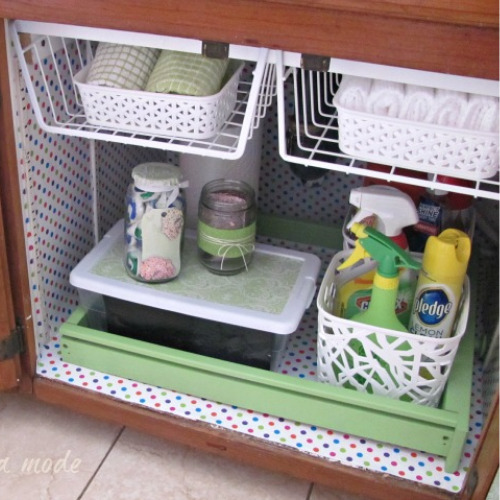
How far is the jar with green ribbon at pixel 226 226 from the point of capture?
1.21 meters

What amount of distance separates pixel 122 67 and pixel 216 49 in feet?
0.58

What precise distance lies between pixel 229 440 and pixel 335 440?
0.17 m

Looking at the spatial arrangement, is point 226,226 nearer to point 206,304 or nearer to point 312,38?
point 206,304

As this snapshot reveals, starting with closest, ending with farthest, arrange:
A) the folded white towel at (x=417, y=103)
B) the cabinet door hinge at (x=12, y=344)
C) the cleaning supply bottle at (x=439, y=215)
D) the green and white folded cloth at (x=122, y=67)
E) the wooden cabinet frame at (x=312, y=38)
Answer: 1. the wooden cabinet frame at (x=312, y=38)
2. the folded white towel at (x=417, y=103)
3. the green and white folded cloth at (x=122, y=67)
4. the cabinet door hinge at (x=12, y=344)
5. the cleaning supply bottle at (x=439, y=215)

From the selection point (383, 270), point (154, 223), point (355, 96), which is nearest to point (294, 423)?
point (383, 270)

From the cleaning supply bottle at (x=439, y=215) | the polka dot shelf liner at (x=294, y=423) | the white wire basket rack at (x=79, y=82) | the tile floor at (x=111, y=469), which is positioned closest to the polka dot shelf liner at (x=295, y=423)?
the polka dot shelf liner at (x=294, y=423)

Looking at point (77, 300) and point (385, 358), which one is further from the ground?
point (385, 358)

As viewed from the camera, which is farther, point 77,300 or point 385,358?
point 77,300

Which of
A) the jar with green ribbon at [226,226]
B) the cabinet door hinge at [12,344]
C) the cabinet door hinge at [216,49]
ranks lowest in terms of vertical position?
the cabinet door hinge at [12,344]

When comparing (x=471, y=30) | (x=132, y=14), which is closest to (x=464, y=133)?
(x=471, y=30)

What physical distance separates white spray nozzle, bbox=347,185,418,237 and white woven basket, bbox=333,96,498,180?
8.7 inches

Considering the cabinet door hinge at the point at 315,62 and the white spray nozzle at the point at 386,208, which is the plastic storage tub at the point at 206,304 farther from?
the cabinet door hinge at the point at 315,62

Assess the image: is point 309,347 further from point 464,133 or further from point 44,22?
point 44,22

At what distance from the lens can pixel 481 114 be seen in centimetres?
89
